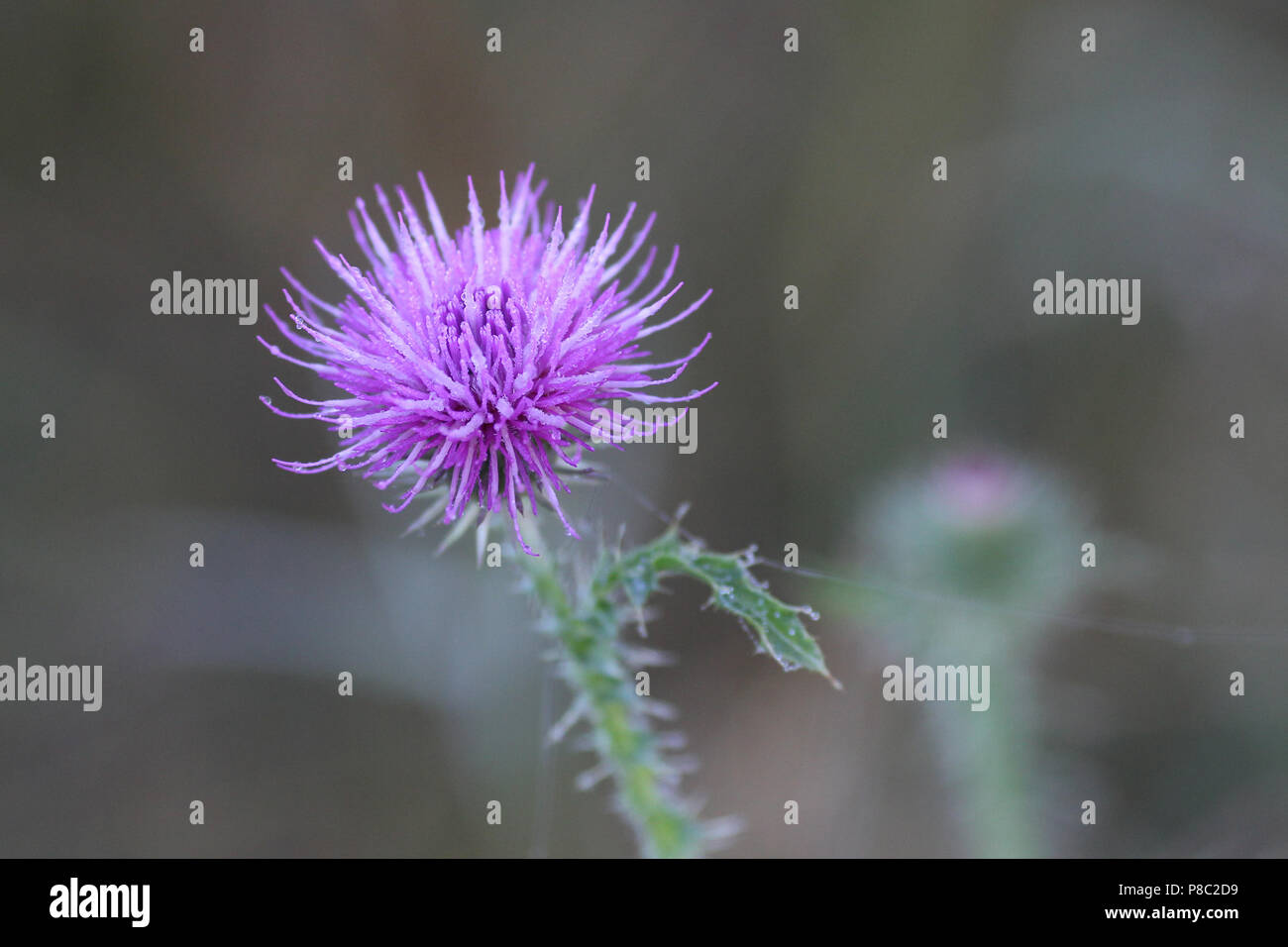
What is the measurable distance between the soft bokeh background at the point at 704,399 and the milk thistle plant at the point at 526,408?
2238 millimetres

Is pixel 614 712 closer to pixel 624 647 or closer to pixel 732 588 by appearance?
pixel 624 647

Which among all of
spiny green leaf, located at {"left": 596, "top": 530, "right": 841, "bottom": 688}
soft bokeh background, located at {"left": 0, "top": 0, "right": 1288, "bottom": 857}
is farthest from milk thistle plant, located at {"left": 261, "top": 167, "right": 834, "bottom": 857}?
soft bokeh background, located at {"left": 0, "top": 0, "right": 1288, "bottom": 857}

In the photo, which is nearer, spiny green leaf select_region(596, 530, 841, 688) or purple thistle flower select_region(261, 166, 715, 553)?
spiny green leaf select_region(596, 530, 841, 688)

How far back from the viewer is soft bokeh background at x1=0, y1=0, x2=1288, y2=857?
18.1 feet

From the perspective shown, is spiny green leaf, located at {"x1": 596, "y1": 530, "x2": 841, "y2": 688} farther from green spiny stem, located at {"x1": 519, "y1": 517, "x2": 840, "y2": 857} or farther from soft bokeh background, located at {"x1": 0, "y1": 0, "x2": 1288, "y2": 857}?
soft bokeh background, located at {"x1": 0, "y1": 0, "x2": 1288, "y2": 857}

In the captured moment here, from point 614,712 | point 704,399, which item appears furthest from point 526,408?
point 704,399

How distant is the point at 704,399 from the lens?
6.03m

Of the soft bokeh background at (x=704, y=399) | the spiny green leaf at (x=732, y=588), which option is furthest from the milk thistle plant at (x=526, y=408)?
the soft bokeh background at (x=704, y=399)

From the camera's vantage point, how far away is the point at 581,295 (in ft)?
9.60

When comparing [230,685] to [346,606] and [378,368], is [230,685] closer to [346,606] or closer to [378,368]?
[346,606]

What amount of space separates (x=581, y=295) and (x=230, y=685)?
430 centimetres

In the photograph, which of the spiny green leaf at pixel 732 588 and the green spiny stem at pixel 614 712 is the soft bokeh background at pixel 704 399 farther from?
the spiny green leaf at pixel 732 588

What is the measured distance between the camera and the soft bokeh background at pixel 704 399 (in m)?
5.52

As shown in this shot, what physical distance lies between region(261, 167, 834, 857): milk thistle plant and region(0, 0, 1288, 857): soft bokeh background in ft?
7.34
